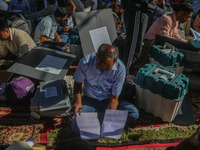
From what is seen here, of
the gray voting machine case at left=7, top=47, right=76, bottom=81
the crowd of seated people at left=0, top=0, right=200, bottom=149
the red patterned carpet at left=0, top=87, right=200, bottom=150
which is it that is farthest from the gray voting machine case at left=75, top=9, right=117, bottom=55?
the red patterned carpet at left=0, top=87, right=200, bottom=150

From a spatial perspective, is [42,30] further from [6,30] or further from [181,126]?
[181,126]

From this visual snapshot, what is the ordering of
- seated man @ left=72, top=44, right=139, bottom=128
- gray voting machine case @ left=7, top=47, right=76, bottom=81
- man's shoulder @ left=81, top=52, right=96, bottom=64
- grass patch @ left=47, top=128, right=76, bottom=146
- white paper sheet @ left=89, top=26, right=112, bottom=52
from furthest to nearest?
1. white paper sheet @ left=89, top=26, right=112, bottom=52
2. gray voting machine case @ left=7, top=47, right=76, bottom=81
3. grass patch @ left=47, top=128, right=76, bottom=146
4. man's shoulder @ left=81, top=52, right=96, bottom=64
5. seated man @ left=72, top=44, right=139, bottom=128

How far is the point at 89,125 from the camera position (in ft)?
6.50

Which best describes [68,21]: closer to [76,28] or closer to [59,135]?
[76,28]

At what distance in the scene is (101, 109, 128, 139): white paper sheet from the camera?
186 centimetres

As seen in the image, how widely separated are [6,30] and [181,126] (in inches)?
110

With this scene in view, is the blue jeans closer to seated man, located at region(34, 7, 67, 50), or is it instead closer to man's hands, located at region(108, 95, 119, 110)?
man's hands, located at region(108, 95, 119, 110)

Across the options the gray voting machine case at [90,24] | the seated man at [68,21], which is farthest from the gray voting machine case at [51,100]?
the seated man at [68,21]

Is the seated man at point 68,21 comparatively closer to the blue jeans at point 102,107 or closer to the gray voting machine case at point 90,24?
the gray voting machine case at point 90,24

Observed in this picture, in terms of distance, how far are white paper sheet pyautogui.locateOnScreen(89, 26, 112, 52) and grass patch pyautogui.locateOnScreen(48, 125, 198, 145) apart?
1.60 meters

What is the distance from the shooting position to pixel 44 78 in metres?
2.51

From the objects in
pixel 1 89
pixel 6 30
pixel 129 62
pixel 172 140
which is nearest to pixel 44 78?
pixel 1 89

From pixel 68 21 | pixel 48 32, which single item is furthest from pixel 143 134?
pixel 68 21

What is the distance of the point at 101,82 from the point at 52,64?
103 centimetres
